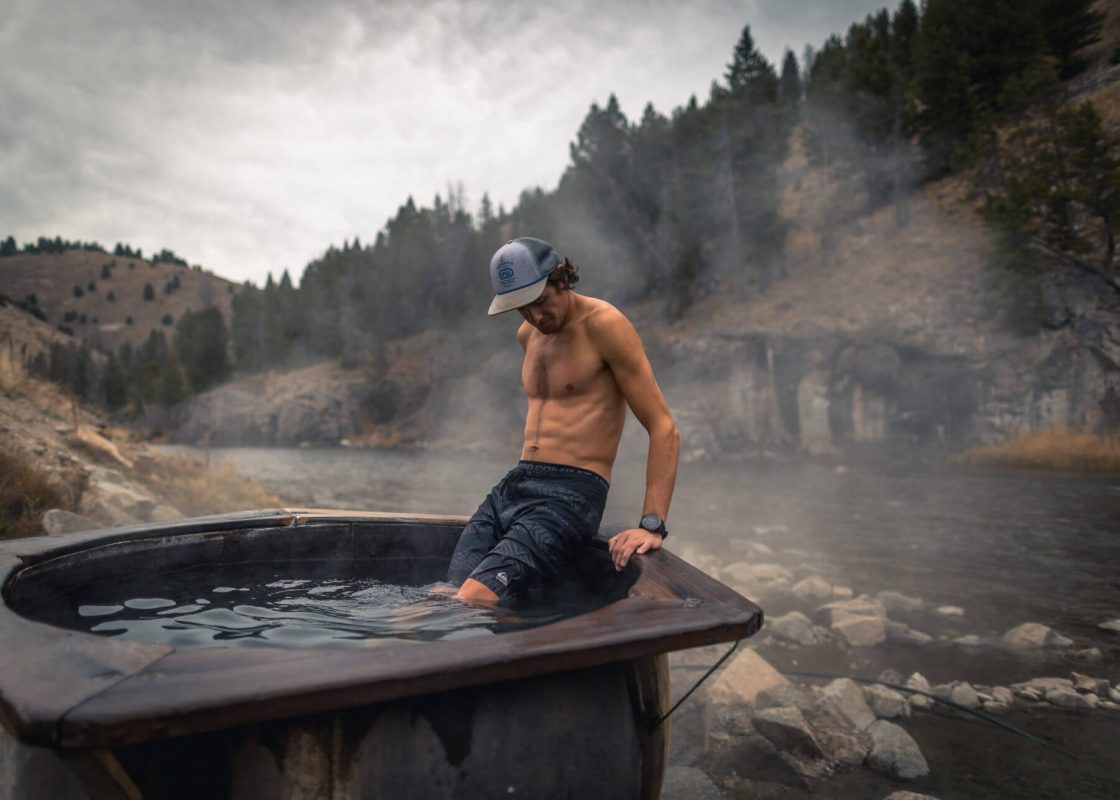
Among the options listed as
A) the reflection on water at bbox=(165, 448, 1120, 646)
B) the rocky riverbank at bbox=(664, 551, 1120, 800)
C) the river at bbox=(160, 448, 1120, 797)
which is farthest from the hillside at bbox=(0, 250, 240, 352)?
the rocky riverbank at bbox=(664, 551, 1120, 800)

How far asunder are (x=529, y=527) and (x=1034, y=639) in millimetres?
5070

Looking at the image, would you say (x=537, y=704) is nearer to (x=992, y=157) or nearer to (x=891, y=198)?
(x=992, y=157)

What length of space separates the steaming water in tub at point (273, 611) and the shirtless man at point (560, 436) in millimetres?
182

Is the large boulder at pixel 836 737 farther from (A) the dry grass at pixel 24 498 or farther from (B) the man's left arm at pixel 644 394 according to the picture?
(A) the dry grass at pixel 24 498

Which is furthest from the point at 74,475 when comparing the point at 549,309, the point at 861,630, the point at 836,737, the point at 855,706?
the point at 861,630

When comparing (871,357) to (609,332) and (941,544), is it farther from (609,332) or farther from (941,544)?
(609,332)

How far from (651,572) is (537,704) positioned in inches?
26.0

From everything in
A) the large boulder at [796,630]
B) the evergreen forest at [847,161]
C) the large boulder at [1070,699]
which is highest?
the evergreen forest at [847,161]

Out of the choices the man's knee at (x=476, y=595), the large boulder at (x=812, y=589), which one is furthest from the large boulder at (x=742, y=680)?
the large boulder at (x=812, y=589)

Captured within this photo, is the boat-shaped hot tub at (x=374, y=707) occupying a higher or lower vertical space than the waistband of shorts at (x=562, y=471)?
lower

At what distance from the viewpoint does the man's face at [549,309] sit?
8.34 feet

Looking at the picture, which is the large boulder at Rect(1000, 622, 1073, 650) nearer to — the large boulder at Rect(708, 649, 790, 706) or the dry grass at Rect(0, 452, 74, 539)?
the large boulder at Rect(708, 649, 790, 706)

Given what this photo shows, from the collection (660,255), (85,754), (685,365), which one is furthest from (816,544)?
(660,255)

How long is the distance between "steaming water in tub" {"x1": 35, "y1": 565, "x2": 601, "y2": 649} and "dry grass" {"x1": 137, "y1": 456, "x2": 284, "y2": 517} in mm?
5629
